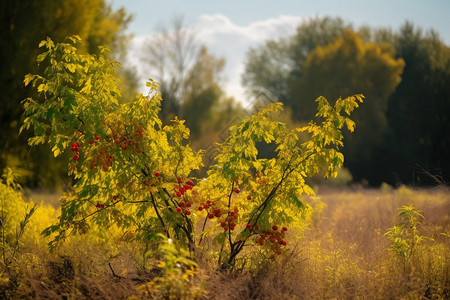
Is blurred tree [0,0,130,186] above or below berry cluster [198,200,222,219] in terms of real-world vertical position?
above

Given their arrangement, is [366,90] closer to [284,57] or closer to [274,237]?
[284,57]

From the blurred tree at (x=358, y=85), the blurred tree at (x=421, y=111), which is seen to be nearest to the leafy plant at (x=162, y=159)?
the blurred tree at (x=358, y=85)

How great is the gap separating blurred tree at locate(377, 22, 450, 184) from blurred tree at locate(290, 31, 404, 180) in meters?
1.18

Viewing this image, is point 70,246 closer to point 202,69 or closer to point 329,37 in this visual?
point 202,69

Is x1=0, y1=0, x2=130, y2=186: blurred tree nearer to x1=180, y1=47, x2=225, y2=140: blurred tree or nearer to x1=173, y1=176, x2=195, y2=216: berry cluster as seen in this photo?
x1=173, y1=176, x2=195, y2=216: berry cluster

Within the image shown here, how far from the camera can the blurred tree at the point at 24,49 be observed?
11.0 metres

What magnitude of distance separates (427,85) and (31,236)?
1036 inches

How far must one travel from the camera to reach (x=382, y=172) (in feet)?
86.4

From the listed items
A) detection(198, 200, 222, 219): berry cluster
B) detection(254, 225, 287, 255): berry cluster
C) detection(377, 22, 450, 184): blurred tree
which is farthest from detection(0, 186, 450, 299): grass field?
detection(377, 22, 450, 184): blurred tree

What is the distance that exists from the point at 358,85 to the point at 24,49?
64.8 feet

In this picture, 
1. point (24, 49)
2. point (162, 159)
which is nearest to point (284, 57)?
point (24, 49)

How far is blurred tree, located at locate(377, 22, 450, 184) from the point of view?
86.5 feet

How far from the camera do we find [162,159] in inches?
214

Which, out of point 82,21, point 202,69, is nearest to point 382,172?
point 202,69
